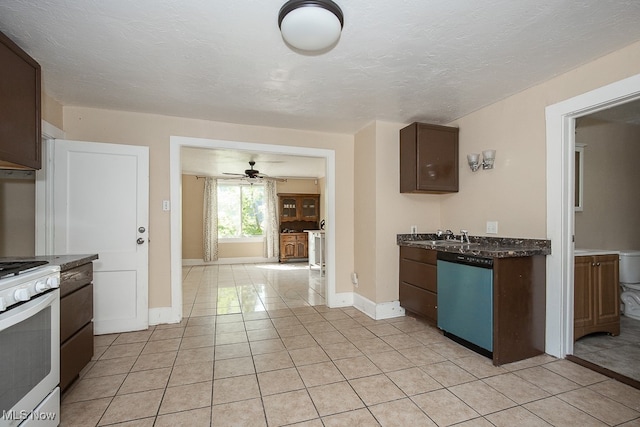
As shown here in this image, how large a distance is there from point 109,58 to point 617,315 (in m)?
4.90

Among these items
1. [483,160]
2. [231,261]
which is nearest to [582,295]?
[483,160]

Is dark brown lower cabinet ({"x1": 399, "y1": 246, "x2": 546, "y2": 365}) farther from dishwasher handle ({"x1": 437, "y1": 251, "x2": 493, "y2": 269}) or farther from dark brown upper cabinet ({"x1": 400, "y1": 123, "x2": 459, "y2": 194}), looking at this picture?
dark brown upper cabinet ({"x1": 400, "y1": 123, "x2": 459, "y2": 194})

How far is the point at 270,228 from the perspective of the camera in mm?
8086

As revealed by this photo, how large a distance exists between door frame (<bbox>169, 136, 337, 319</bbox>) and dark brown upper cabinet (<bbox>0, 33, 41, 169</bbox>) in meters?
1.32

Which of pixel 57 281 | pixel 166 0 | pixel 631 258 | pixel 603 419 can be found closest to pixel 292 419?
pixel 57 281

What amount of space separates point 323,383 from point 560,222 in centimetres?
226

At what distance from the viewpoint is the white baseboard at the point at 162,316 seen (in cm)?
321

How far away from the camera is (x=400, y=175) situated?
3.54 meters

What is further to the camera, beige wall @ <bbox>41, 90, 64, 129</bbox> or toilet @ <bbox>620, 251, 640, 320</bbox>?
toilet @ <bbox>620, 251, 640, 320</bbox>

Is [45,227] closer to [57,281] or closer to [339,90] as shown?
[57,281]

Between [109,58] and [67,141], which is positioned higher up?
[109,58]

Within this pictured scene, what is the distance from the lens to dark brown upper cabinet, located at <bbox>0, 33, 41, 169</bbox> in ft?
5.64

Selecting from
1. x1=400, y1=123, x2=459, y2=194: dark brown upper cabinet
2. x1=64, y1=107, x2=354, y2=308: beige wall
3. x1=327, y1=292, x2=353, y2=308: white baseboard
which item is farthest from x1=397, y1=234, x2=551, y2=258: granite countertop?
x1=64, y1=107, x2=354, y2=308: beige wall

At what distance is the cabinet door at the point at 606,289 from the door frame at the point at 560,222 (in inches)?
22.2
